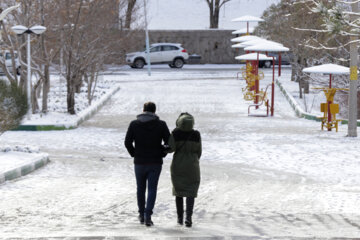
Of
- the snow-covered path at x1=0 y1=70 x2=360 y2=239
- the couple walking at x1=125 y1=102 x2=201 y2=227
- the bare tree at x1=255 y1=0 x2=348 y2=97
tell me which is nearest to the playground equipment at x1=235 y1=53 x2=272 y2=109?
the bare tree at x1=255 y1=0 x2=348 y2=97

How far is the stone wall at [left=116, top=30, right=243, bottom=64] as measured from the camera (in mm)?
49406

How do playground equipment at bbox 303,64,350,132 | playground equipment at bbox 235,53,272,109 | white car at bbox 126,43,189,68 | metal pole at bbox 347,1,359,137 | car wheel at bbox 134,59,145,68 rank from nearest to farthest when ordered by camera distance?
metal pole at bbox 347,1,359,137 < playground equipment at bbox 303,64,350,132 < playground equipment at bbox 235,53,272,109 < white car at bbox 126,43,189,68 < car wheel at bbox 134,59,145,68

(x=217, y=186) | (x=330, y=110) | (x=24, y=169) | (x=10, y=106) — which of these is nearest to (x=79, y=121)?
(x=10, y=106)

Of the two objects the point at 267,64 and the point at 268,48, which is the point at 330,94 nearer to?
the point at 268,48

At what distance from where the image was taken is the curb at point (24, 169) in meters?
11.5

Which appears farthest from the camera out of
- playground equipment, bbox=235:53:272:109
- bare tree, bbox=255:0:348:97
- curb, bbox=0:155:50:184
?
bare tree, bbox=255:0:348:97

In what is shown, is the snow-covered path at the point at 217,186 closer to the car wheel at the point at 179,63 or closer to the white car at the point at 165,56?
the white car at the point at 165,56

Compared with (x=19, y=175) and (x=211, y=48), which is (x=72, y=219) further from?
(x=211, y=48)

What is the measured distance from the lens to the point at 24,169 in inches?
482

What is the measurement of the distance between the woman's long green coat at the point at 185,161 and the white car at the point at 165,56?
1467 inches

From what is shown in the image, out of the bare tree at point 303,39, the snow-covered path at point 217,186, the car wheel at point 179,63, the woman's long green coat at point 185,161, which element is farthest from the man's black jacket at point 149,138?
the car wheel at point 179,63

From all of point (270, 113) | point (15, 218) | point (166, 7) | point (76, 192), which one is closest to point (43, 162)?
point (76, 192)

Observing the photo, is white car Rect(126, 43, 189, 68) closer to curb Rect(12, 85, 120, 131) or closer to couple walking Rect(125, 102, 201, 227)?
curb Rect(12, 85, 120, 131)

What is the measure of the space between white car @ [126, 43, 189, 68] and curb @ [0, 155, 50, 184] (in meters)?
31.8
